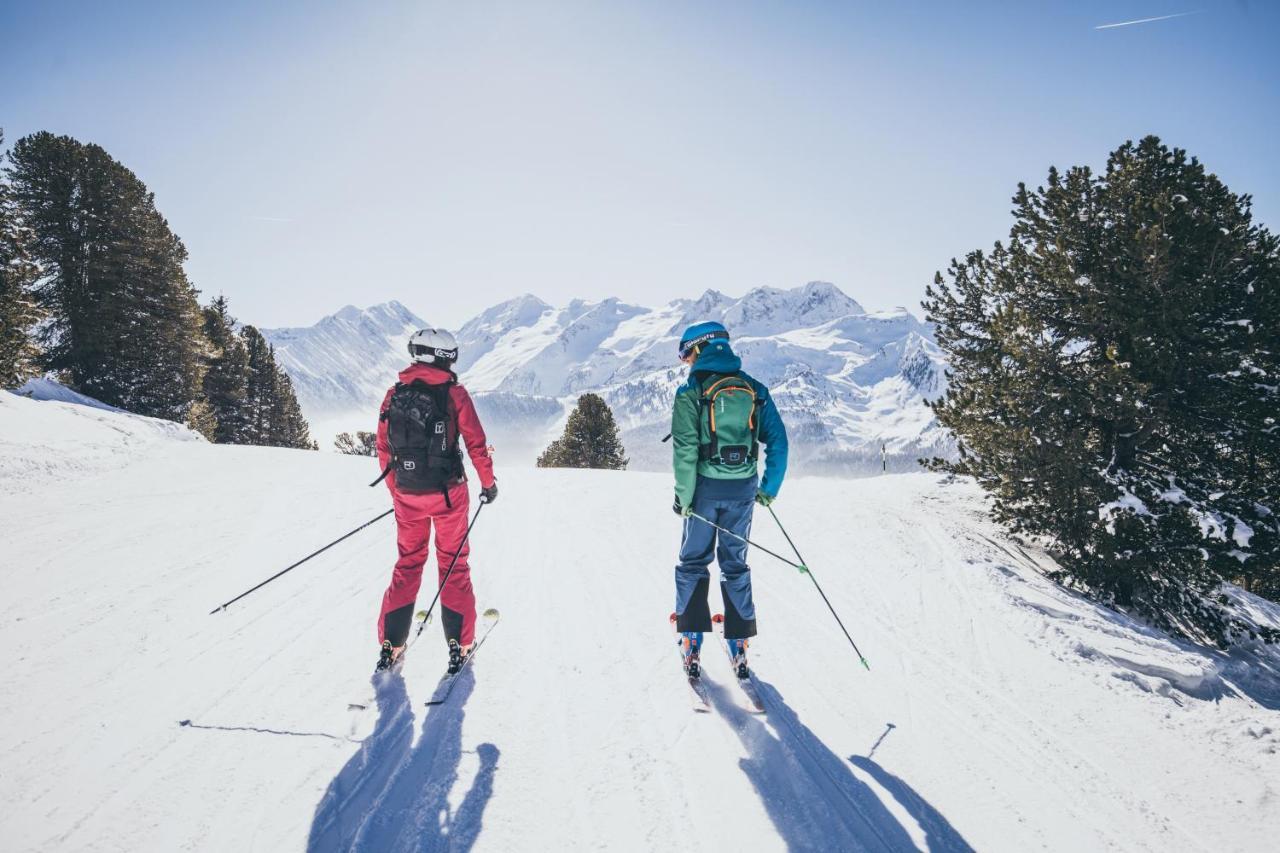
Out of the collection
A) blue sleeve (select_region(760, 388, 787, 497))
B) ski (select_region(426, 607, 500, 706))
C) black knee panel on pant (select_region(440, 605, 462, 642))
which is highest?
blue sleeve (select_region(760, 388, 787, 497))

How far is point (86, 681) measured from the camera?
406 centimetres

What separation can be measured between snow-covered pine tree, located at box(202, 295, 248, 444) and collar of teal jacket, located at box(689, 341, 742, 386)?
36086 millimetres

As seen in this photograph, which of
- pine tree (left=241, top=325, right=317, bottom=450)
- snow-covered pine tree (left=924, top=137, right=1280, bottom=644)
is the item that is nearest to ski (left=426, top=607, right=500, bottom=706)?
snow-covered pine tree (left=924, top=137, right=1280, bottom=644)

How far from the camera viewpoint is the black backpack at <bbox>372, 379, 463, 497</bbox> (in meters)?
4.43

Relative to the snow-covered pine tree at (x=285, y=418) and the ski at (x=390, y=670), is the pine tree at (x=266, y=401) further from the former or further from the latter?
the ski at (x=390, y=670)

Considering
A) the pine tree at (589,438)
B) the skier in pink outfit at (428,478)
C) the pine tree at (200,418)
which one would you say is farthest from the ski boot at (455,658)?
the pine tree at (589,438)

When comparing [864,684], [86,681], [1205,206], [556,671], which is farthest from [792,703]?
[1205,206]

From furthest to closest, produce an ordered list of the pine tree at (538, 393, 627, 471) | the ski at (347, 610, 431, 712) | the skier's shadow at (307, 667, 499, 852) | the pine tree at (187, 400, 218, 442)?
the pine tree at (538, 393, 627, 471)
the pine tree at (187, 400, 218, 442)
the ski at (347, 610, 431, 712)
the skier's shadow at (307, 667, 499, 852)

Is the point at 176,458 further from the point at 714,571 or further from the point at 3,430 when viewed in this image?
the point at 714,571

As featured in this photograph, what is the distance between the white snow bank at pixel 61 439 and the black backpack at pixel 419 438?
833cm

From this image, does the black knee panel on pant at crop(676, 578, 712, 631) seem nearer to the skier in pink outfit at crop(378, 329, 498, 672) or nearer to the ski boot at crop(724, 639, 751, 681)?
the ski boot at crop(724, 639, 751, 681)

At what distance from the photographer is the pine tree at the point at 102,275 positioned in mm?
19484

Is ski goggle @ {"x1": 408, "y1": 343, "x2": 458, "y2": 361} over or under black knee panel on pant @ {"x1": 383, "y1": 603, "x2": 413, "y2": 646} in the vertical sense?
over

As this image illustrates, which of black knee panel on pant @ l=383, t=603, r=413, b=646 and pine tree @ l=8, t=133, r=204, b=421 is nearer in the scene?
black knee panel on pant @ l=383, t=603, r=413, b=646
